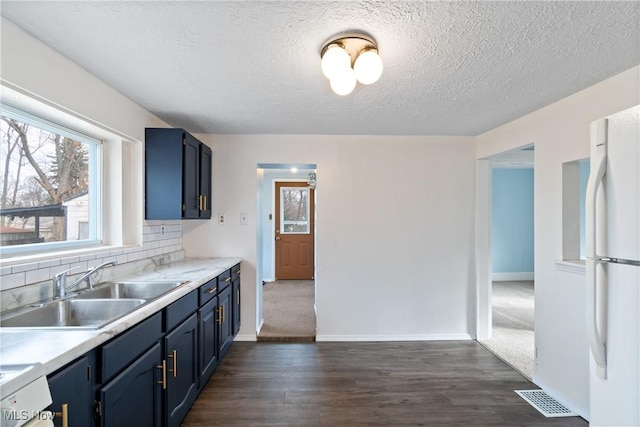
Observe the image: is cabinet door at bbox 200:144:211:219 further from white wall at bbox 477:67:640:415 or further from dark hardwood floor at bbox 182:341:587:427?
white wall at bbox 477:67:640:415

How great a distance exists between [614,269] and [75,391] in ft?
6.85

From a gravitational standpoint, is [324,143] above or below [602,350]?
above

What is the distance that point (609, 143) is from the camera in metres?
1.25

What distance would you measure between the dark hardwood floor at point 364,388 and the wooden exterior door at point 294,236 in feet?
9.65

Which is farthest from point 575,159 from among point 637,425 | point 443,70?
point 637,425

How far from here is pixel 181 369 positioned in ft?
6.09

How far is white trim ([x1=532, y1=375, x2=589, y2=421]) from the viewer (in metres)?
2.02

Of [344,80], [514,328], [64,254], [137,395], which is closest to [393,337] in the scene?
[514,328]

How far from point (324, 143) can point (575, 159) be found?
7.03 feet

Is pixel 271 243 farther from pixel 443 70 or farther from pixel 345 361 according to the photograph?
pixel 443 70


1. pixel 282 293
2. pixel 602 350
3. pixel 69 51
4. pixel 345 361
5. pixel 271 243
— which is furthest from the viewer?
pixel 271 243

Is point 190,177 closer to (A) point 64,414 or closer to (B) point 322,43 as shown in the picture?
(B) point 322,43

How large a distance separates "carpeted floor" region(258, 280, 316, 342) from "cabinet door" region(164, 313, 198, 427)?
4.15 feet

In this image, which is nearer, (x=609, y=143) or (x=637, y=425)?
(x=637, y=425)
